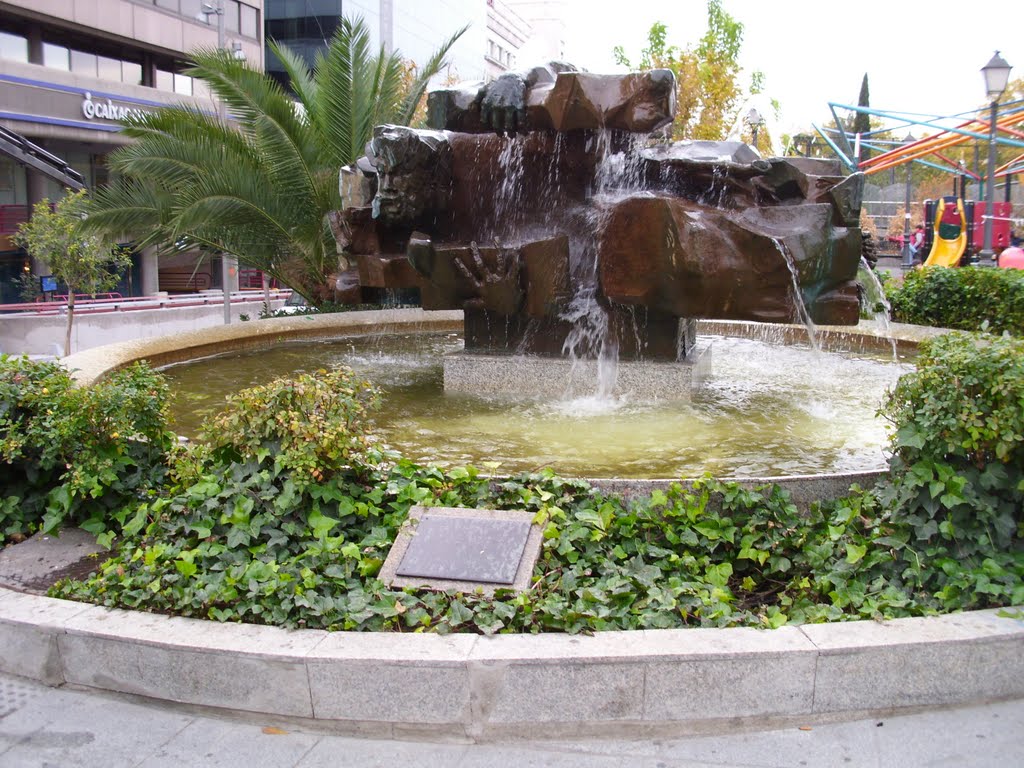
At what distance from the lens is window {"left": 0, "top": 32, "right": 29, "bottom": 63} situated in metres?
24.9

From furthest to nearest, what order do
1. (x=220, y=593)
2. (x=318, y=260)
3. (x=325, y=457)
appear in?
(x=318, y=260) → (x=325, y=457) → (x=220, y=593)

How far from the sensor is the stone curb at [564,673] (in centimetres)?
306

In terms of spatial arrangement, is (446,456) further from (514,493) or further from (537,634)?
(537,634)

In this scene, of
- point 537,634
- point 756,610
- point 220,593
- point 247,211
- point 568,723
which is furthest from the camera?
point 247,211

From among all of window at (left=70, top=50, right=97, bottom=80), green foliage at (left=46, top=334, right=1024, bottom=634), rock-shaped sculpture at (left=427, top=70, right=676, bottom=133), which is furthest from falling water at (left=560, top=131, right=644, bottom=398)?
window at (left=70, top=50, right=97, bottom=80)

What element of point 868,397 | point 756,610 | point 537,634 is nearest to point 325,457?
point 537,634

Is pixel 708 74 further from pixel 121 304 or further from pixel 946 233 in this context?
pixel 121 304

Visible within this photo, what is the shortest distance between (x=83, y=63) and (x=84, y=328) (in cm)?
1598

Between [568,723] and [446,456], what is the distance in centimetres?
268

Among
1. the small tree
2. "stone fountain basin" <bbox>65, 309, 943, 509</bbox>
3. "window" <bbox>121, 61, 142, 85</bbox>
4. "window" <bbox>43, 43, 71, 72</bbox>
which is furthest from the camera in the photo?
"window" <bbox>121, 61, 142, 85</bbox>

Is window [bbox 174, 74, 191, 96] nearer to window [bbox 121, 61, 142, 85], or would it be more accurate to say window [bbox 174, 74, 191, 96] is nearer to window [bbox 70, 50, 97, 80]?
window [bbox 121, 61, 142, 85]

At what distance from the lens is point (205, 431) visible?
4266mm

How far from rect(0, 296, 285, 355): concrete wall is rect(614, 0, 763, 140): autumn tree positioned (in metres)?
17.1

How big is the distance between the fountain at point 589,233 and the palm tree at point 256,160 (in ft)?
16.0
